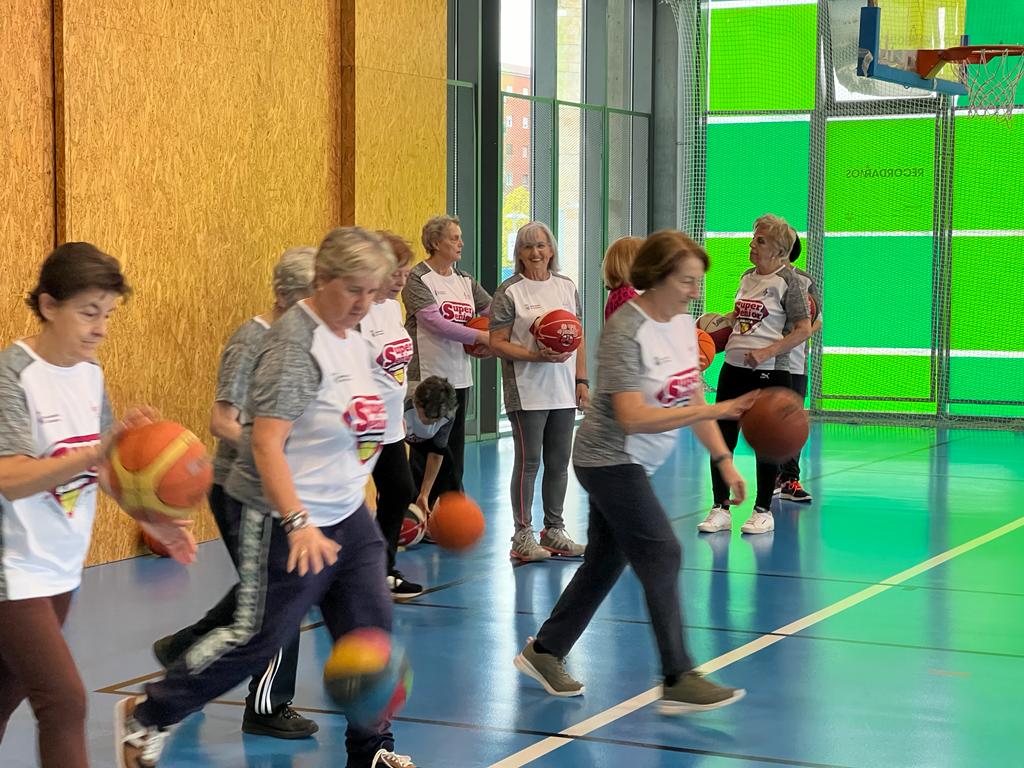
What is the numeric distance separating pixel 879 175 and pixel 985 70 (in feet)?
11.1

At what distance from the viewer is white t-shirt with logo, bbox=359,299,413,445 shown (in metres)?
6.43

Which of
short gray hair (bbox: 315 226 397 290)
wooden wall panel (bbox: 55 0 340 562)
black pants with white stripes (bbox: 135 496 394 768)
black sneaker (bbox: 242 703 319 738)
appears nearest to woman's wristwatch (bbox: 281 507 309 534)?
black pants with white stripes (bbox: 135 496 394 768)

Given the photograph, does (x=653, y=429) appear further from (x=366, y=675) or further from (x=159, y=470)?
(x=159, y=470)

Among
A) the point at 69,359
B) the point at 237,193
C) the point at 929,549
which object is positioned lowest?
the point at 929,549

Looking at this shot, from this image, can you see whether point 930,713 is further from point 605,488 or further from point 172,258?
point 172,258

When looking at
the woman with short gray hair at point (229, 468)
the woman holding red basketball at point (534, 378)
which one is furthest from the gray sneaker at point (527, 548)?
the woman with short gray hair at point (229, 468)

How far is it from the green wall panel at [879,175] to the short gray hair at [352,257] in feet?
43.7

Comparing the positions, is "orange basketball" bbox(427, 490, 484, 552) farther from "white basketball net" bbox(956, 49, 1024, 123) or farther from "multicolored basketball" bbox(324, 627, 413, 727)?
"white basketball net" bbox(956, 49, 1024, 123)

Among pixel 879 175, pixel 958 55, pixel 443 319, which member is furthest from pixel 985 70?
pixel 443 319

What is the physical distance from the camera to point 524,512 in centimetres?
803

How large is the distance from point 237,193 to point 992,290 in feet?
33.7

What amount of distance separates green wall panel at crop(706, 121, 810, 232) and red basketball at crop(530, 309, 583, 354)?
965 centimetres

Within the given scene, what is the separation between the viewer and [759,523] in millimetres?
8961

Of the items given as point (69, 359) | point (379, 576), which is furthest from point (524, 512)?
point (69, 359)
